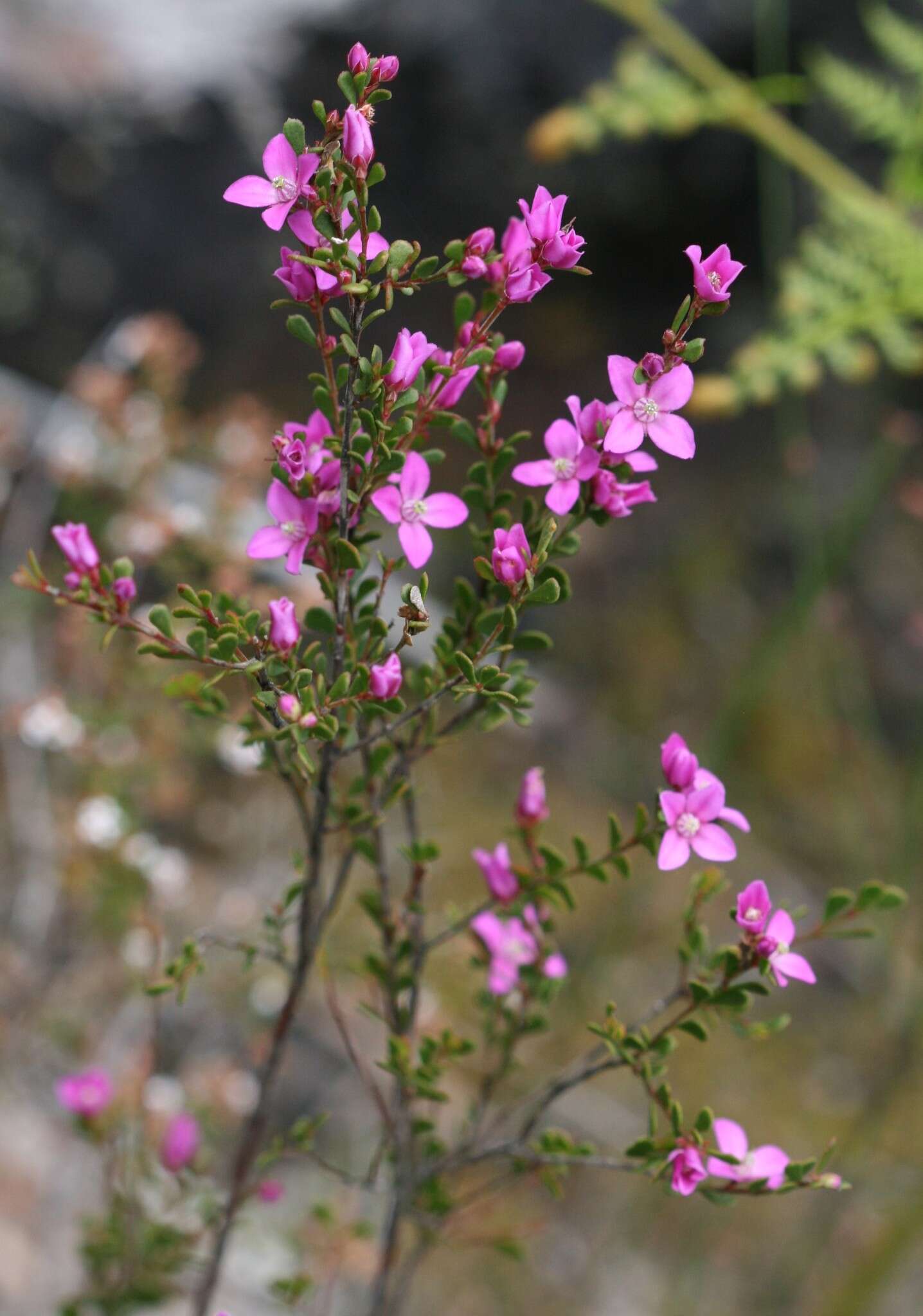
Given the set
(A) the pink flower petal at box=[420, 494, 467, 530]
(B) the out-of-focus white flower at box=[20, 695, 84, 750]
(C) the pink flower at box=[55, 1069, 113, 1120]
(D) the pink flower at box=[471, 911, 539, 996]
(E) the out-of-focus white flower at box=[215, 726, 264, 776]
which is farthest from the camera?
(B) the out-of-focus white flower at box=[20, 695, 84, 750]

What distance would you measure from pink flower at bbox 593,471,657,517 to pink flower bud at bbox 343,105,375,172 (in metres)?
0.18

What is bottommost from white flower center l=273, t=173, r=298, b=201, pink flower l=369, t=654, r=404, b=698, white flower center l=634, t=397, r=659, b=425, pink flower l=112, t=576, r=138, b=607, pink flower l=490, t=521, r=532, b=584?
pink flower l=369, t=654, r=404, b=698

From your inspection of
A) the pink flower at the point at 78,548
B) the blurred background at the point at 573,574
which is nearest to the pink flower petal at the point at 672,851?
the pink flower at the point at 78,548

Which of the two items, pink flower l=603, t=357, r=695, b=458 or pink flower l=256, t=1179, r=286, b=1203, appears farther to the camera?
pink flower l=256, t=1179, r=286, b=1203

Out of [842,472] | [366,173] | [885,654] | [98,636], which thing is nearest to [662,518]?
[842,472]

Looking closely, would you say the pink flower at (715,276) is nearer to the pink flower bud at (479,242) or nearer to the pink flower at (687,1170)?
the pink flower bud at (479,242)

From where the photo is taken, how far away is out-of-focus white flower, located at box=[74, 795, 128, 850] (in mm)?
1182

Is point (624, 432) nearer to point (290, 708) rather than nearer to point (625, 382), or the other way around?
point (625, 382)

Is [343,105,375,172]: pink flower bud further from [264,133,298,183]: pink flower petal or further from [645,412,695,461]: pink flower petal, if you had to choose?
[645,412,695,461]: pink flower petal

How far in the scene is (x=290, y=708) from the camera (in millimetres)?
458

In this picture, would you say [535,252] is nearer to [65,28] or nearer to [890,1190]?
[890,1190]

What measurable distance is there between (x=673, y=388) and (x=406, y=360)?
12cm

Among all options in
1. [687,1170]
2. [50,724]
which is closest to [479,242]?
[687,1170]

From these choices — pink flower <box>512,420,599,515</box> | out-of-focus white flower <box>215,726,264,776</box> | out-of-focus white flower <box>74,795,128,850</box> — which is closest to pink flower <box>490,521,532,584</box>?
pink flower <box>512,420,599,515</box>
